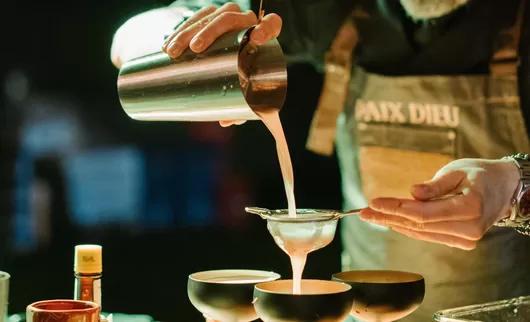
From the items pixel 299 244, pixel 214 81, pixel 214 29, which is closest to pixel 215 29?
pixel 214 29

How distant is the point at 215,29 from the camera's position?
146cm

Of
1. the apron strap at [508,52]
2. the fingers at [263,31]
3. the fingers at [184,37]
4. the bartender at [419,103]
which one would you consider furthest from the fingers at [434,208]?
the apron strap at [508,52]

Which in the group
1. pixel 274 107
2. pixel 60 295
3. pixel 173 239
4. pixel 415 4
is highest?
pixel 415 4

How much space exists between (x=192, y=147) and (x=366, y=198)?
9.01 ft

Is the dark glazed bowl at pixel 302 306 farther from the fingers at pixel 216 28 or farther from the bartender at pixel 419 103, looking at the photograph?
the bartender at pixel 419 103

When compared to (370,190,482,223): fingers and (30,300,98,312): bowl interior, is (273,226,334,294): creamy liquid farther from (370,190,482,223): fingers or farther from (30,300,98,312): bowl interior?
(30,300,98,312): bowl interior

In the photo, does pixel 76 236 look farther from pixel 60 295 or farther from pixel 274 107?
pixel 274 107

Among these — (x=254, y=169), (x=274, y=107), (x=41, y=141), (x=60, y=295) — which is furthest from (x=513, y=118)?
(x=41, y=141)

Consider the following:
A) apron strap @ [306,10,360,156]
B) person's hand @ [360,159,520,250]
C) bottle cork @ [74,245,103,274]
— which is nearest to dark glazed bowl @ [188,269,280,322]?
bottle cork @ [74,245,103,274]

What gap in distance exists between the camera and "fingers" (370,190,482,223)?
4.88 ft

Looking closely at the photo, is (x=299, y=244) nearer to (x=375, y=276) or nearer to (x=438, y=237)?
(x=375, y=276)

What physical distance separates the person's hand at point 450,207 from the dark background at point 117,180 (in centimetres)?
289

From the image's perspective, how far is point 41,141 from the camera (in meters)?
5.27

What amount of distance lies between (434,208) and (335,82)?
102 centimetres
